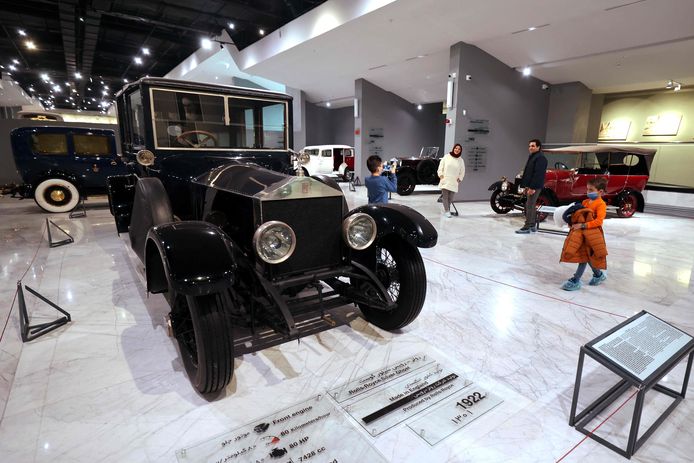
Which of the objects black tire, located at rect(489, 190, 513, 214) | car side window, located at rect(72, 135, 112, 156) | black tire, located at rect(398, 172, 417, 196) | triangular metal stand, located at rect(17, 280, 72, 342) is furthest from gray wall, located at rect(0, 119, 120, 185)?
black tire, located at rect(489, 190, 513, 214)

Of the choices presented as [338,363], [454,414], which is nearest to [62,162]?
[338,363]

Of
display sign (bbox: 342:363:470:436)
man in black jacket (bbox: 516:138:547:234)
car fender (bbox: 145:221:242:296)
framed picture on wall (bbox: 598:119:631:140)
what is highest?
framed picture on wall (bbox: 598:119:631:140)

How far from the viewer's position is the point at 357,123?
1355cm

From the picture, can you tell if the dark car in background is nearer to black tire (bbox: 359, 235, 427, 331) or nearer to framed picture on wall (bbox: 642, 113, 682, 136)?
framed picture on wall (bbox: 642, 113, 682, 136)

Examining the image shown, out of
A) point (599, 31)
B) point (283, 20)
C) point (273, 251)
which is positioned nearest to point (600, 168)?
point (599, 31)

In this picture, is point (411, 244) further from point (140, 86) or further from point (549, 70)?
point (549, 70)

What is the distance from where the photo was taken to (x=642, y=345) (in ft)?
5.73

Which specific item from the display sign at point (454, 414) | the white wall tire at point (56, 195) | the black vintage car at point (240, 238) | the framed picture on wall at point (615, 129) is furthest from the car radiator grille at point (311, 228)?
the framed picture on wall at point (615, 129)

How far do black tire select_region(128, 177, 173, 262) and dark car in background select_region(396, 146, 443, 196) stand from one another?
8.75 m

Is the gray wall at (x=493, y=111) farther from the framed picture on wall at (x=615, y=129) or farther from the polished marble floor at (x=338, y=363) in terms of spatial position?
the polished marble floor at (x=338, y=363)

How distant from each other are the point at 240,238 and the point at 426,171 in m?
9.88

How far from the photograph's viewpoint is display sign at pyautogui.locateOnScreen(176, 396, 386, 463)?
5.11 feet

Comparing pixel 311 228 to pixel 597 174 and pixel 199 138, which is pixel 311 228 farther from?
pixel 597 174

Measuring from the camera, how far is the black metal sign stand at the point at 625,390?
1.54 m
